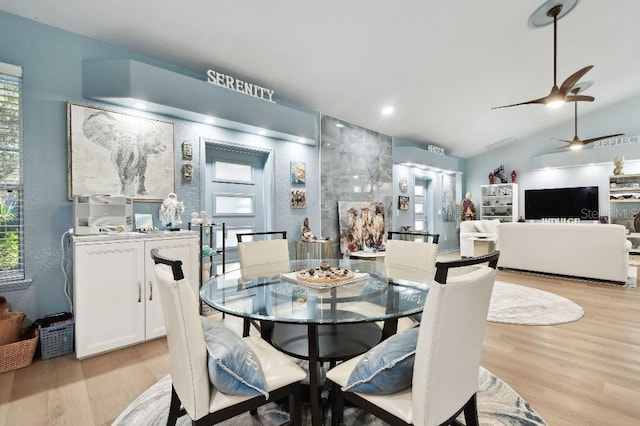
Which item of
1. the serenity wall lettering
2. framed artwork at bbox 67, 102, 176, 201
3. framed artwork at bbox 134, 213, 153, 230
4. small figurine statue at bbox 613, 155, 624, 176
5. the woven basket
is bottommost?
the woven basket

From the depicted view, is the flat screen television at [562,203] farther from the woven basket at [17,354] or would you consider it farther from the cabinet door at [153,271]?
the woven basket at [17,354]

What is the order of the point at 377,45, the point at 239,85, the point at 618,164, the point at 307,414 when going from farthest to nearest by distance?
1. the point at 618,164
2. the point at 239,85
3. the point at 377,45
4. the point at 307,414

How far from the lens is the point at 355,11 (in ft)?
9.96

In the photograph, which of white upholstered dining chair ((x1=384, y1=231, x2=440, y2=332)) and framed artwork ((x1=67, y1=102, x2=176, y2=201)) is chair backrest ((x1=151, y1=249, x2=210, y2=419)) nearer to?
white upholstered dining chair ((x1=384, y1=231, x2=440, y2=332))

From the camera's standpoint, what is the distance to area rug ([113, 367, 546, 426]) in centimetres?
169

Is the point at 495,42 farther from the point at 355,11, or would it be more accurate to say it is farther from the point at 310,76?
the point at 310,76

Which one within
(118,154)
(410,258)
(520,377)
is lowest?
(520,377)

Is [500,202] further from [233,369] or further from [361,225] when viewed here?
[233,369]

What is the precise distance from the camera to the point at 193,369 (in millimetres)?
1161

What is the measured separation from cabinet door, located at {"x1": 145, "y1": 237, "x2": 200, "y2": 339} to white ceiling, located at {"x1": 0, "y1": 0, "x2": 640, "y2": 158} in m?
1.95

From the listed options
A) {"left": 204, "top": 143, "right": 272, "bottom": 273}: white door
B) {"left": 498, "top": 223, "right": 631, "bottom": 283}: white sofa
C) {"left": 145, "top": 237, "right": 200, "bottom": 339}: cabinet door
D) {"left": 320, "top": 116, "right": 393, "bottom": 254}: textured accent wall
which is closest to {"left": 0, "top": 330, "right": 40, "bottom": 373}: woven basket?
{"left": 145, "top": 237, "right": 200, "bottom": 339}: cabinet door

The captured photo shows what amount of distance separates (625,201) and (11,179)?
429 inches

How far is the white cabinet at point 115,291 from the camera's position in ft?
7.88

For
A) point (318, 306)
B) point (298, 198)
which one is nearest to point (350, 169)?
point (298, 198)
